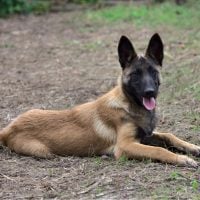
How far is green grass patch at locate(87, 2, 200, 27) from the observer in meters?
17.6

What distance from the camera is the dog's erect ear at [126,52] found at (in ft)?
23.0

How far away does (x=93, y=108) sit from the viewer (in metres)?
7.16

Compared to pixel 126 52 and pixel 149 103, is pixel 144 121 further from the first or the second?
pixel 126 52

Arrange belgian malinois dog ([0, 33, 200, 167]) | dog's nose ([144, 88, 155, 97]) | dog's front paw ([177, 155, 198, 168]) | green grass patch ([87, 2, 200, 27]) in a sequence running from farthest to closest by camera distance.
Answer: green grass patch ([87, 2, 200, 27])
belgian malinois dog ([0, 33, 200, 167])
dog's nose ([144, 88, 155, 97])
dog's front paw ([177, 155, 198, 168])

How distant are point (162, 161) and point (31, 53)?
8.10 metres

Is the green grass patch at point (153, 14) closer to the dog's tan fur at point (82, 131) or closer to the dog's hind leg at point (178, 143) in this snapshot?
the dog's hind leg at point (178, 143)

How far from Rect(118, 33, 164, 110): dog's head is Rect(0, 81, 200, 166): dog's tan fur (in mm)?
145

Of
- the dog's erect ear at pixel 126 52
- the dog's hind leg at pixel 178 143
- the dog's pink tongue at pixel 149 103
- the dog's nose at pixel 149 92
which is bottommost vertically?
the dog's hind leg at pixel 178 143

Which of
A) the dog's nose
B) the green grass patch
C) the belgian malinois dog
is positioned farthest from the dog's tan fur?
the green grass patch

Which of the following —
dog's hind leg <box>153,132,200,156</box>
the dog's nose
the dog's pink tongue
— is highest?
the dog's nose

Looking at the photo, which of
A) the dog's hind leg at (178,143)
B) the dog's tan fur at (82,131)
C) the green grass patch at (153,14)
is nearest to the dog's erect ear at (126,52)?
the dog's tan fur at (82,131)

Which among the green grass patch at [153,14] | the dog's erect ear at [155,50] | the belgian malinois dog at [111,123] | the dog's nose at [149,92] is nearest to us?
the dog's nose at [149,92]

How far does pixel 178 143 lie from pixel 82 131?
3.40 feet

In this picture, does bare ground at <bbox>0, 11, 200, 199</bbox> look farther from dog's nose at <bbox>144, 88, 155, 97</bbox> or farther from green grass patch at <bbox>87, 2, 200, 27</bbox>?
dog's nose at <bbox>144, 88, 155, 97</bbox>
